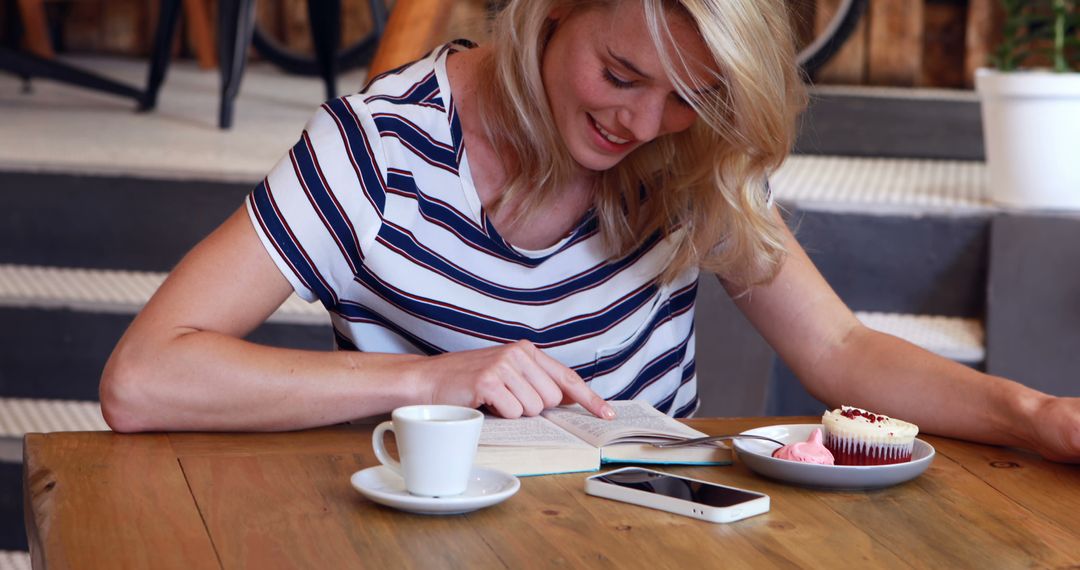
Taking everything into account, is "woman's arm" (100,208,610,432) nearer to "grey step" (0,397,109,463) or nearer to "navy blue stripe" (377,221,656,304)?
"navy blue stripe" (377,221,656,304)

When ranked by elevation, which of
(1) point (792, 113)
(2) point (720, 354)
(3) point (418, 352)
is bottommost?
(2) point (720, 354)

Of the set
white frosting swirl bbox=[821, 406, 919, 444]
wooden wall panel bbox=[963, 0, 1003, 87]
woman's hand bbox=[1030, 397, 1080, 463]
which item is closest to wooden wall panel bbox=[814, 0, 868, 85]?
wooden wall panel bbox=[963, 0, 1003, 87]

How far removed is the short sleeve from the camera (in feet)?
3.72

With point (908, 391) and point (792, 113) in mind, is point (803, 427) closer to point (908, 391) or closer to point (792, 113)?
point (908, 391)

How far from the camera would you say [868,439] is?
951 mm

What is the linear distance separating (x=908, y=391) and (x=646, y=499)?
41 centimetres

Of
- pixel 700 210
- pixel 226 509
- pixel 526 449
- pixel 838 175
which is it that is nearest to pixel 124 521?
pixel 226 509

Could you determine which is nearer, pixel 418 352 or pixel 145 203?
pixel 418 352

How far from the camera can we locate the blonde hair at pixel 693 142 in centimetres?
112

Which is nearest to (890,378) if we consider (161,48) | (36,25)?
(161,48)

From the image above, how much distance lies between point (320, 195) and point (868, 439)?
526 mm

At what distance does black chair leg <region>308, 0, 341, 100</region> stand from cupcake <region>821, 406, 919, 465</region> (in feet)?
7.61

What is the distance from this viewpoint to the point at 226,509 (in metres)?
0.83

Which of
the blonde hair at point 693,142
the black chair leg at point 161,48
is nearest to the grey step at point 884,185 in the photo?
the blonde hair at point 693,142
